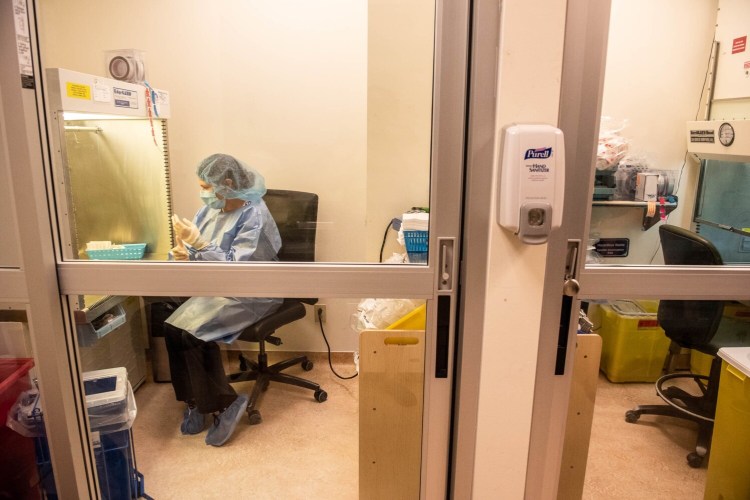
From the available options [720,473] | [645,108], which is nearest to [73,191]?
[645,108]

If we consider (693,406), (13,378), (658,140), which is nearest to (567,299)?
(658,140)

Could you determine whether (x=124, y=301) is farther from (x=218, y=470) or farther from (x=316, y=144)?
(x=316, y=144)

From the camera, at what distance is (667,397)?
6.89 feet

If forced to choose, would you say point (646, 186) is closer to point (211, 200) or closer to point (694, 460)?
point (694, 460)

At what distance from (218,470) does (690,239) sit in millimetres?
1897

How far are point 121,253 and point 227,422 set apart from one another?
0.92m

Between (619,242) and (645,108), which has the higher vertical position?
(645,108)

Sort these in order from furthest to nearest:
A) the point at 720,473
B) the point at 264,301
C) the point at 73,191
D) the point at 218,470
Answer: the point at 218,470 < the point at 264,301 < the point at 720,473 < the point at 73,191

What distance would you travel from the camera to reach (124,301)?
1.84m

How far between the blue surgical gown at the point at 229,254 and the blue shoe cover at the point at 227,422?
0.97 ft

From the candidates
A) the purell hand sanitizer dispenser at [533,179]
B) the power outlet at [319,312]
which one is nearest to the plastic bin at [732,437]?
the purell hand sanitizer dispenser at [533,179]

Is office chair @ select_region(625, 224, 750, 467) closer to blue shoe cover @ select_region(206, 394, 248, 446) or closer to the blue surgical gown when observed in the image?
the blue surgical gown

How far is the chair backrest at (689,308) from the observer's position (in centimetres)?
143

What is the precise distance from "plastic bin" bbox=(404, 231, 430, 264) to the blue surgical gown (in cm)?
38
